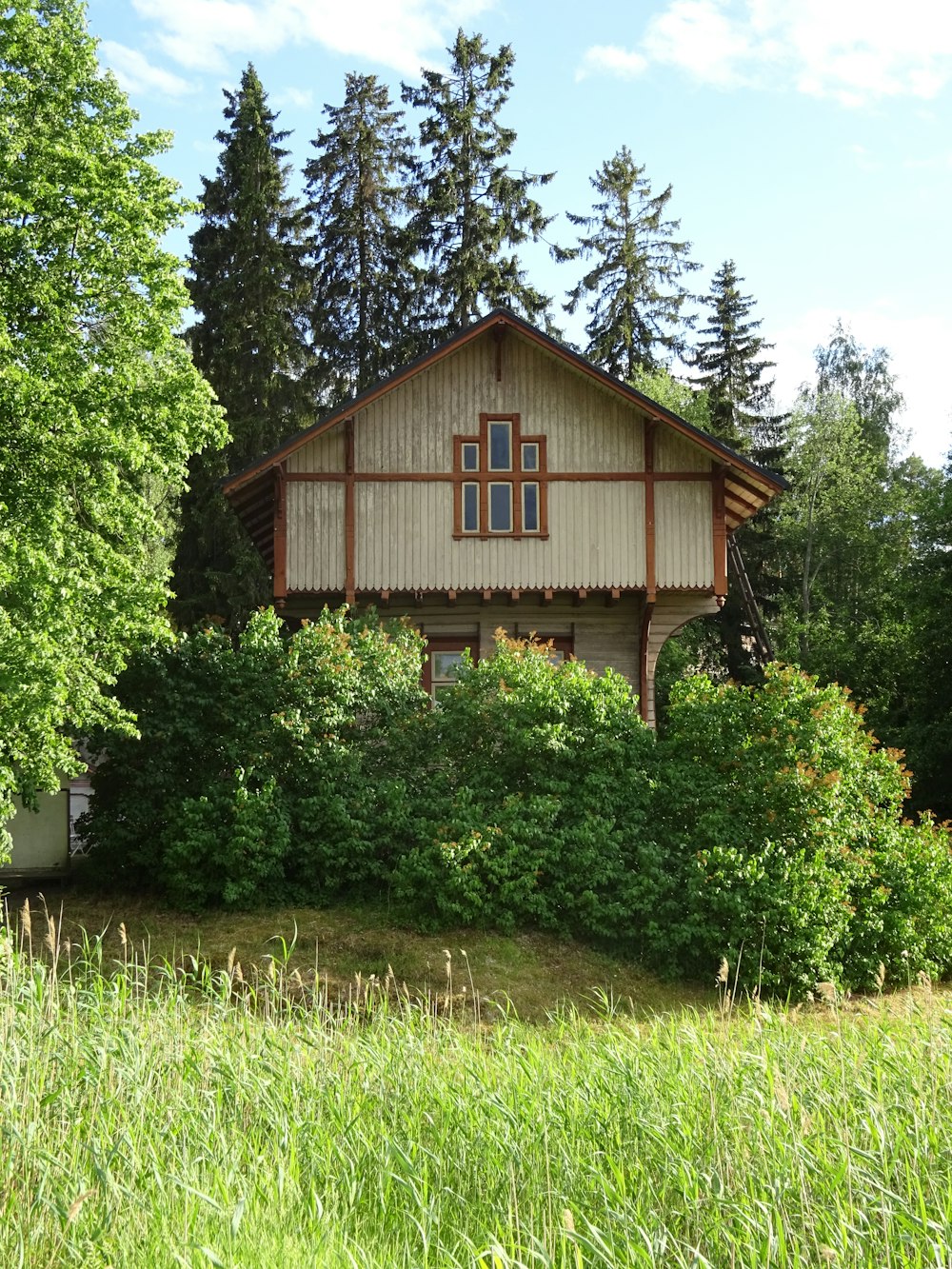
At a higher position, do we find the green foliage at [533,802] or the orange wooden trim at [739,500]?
the orange wooden trim at [739,500]

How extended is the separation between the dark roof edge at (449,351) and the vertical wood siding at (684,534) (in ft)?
3.09

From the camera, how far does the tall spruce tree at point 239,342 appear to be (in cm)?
3216

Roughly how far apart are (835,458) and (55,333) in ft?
101

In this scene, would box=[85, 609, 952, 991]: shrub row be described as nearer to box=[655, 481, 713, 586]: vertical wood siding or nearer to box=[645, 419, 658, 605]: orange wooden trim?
box=[645, 419, 658, 605]: orange wooden trim

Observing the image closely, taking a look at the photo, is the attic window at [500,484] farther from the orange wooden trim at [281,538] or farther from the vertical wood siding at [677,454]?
the orange wooden trim at [281,538]

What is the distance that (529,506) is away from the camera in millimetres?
23047

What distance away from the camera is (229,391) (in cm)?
3297

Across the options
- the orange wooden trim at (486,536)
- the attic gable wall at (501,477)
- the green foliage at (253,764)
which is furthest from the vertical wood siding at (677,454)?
the green foliage at (253,764)

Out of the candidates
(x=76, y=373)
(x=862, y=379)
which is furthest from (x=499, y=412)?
(x=862, y=379)

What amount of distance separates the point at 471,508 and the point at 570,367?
3049mm

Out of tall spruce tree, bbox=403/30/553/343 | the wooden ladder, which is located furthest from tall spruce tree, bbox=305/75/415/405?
the wooden ladder

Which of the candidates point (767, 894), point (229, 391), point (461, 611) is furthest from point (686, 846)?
point (229, 391)

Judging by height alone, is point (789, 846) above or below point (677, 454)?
below

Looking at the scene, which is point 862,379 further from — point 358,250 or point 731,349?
point 358,250
